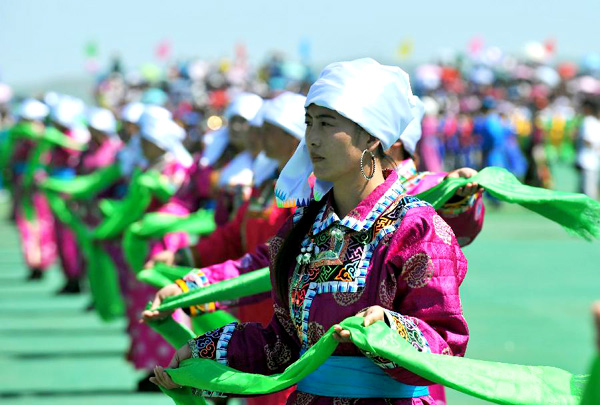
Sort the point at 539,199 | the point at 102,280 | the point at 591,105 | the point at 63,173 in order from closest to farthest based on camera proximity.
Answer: the point at 539,199 < the point at 102,280 < the point at 63,173 < the point at 591,105

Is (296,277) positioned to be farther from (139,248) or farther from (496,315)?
(496,315)

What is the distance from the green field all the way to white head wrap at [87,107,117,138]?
5.58 ft

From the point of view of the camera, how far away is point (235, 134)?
285 inches

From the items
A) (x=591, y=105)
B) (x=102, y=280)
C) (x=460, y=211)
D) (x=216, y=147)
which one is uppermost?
(x=460, y=211)

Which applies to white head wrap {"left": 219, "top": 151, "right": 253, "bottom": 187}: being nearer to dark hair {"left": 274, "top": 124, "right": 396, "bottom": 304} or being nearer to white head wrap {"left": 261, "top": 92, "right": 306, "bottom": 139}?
white head wrap {"left": 261, "top": 92, "right": 306, "bottom": 139}

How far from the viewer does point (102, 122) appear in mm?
10977

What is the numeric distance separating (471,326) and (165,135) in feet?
9.43

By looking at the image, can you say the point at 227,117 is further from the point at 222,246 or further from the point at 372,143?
the point at 372,143

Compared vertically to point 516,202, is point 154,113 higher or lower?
lower

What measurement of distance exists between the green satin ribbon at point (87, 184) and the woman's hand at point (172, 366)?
6.19 meters

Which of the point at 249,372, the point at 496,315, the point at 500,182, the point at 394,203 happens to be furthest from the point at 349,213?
the point at 496,315

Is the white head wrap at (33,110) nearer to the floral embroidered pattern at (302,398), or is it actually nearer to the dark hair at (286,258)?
the dark hair at (286,258)

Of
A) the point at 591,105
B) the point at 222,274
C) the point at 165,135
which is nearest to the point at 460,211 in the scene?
the point at 222,274

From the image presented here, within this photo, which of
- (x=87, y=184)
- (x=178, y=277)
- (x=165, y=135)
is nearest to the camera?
(x=178, y=277)
